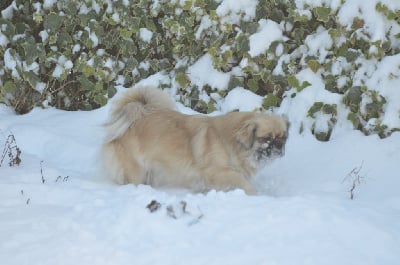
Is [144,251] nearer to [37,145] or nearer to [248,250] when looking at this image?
[248,250]

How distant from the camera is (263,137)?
466cm

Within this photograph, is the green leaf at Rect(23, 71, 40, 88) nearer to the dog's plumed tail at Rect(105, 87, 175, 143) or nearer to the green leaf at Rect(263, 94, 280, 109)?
the dog's plumed tail at Rect(105, 87, 175, 143)

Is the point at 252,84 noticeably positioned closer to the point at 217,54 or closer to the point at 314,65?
the point at 217,54

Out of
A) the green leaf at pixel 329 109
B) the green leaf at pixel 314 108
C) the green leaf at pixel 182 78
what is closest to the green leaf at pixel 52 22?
the green leaf at pixel 182 78

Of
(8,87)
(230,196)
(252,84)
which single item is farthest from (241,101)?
(8,87)

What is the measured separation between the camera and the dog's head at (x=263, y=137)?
183 inches

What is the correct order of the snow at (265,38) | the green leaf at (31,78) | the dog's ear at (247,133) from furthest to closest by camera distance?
the green leaf at (31,78) < the snow at (265,38) < the dog's ear at (247,133)

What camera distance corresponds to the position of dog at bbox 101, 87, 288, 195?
467 centimetres

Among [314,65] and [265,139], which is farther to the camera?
[314,65]

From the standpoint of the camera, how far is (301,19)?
5.67 m

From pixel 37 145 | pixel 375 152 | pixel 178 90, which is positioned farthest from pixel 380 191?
pixel 37 145

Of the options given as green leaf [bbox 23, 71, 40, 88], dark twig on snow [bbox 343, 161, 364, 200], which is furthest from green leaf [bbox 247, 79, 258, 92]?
green leaf [bbox 23, 71, 40, 88]

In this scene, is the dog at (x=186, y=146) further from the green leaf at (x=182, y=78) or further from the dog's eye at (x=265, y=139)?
the green leaf at (x=182, y=78)

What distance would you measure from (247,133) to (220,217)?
124 cm
